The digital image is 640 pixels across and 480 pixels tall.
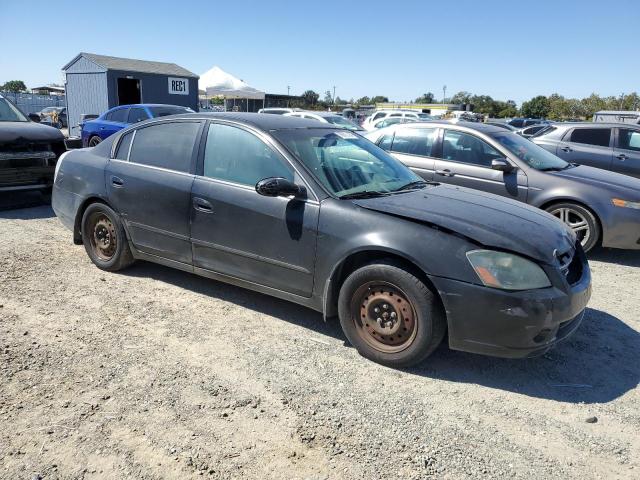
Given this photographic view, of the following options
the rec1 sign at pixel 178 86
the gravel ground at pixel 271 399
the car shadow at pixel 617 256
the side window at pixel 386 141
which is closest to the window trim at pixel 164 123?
the gravel ground at pixel 271 399

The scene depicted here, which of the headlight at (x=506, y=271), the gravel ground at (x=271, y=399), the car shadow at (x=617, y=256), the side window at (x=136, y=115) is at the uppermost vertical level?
the side window at (x=136, y=115)

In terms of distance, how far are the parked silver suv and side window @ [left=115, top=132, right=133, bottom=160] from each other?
24.9 ft

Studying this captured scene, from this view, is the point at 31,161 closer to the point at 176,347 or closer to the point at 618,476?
the point at 176,347

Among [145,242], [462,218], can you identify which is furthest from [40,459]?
[462,218]

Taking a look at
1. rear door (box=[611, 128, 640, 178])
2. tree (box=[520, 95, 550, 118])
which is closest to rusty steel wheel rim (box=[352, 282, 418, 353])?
rear door (box=[611, 128, 640, 178])

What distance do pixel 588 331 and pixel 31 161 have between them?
7605 mm

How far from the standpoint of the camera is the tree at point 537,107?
189 feet

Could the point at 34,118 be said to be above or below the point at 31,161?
above

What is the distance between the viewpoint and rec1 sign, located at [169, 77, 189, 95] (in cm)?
2341

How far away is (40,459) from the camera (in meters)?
2.50

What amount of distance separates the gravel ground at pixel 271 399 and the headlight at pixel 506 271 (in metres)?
0.70

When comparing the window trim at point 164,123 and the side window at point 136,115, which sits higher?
the side window at point 136,115

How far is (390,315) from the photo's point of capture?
11.3ft

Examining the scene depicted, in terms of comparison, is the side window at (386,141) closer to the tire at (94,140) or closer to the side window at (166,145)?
the side window at (166,145)
